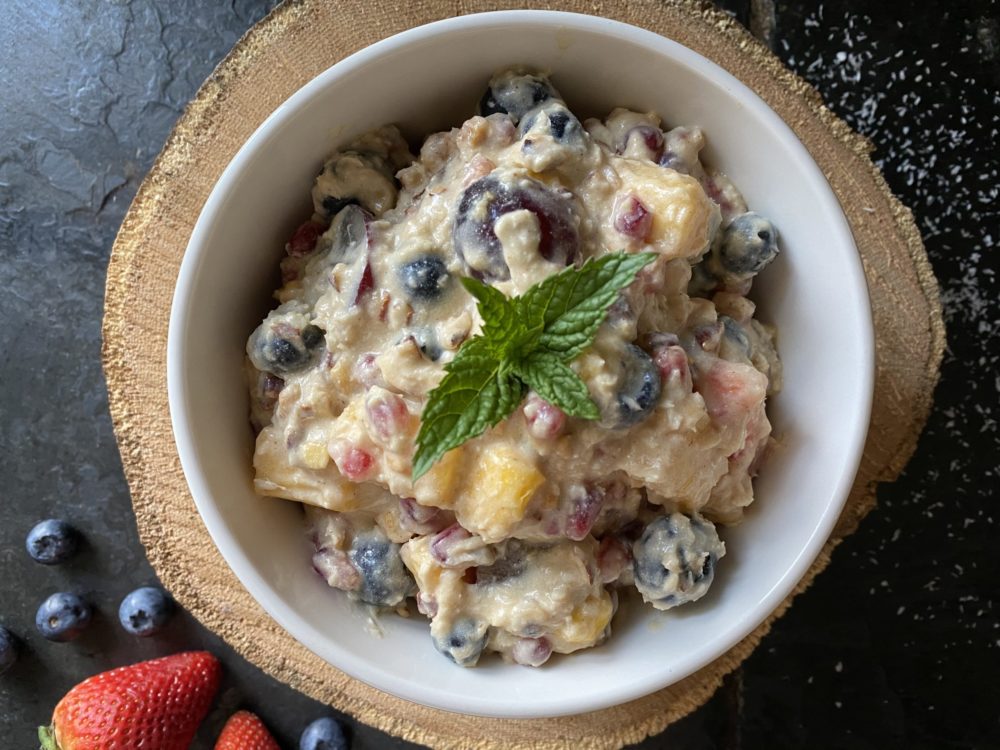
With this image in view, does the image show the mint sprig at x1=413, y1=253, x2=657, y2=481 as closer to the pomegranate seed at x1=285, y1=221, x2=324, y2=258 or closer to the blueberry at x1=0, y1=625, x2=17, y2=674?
the pomegranate seed at x1=285, y1=221, x2=324, y2=258

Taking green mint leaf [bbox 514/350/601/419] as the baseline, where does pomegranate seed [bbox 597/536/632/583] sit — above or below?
below

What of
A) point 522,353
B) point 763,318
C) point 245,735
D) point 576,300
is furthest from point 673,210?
point 245,735

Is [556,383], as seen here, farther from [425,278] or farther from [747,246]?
[747,246]

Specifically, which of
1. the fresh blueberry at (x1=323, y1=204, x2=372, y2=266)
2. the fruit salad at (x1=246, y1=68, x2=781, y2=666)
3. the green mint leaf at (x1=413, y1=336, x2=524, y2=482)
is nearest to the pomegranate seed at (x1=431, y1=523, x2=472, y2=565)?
the fruit salad at (x1=246, y1=68, x2=781, y2=666)

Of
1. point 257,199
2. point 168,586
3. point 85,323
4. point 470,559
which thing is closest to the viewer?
point 470,559

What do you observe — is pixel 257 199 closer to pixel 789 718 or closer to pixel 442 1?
pixel 442 1

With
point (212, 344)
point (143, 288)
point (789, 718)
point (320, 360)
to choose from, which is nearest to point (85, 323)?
point (143, 288)

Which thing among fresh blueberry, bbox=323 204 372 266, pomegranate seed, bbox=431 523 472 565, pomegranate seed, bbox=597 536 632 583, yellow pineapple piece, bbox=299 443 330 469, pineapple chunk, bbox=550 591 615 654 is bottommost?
pineapple chunk, bbox=550 591 615 654
